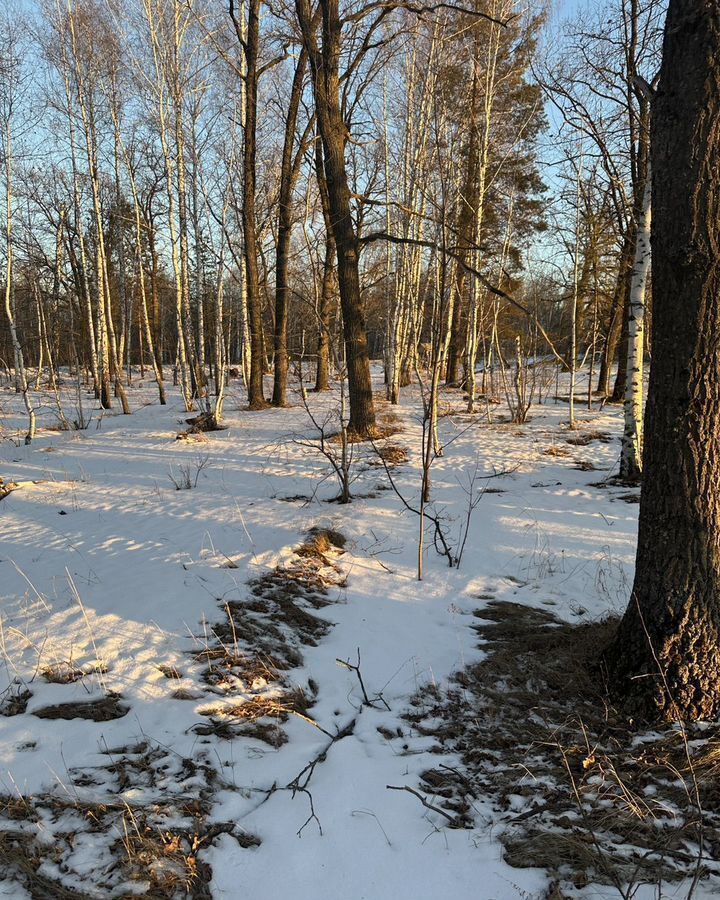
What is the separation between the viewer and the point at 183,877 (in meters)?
1.90

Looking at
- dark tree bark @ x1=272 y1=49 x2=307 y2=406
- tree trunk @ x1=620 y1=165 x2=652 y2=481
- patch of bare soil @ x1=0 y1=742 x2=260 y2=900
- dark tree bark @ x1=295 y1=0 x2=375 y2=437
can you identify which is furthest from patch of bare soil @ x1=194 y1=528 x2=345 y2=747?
dark tree bark @ x1=272 y1=49 x2=307 y2=406

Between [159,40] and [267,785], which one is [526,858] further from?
[159,40]

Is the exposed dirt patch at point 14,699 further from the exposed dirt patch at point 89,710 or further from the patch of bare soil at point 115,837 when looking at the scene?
the patch of bare soil at point 115,837

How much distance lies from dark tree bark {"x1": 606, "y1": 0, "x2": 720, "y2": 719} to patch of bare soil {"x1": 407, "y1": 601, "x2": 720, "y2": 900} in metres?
0.33

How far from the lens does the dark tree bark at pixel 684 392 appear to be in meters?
2.64

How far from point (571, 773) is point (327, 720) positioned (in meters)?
1.34

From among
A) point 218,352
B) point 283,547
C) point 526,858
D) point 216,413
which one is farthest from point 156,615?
point 216,413

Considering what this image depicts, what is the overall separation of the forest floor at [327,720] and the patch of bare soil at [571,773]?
1 cm

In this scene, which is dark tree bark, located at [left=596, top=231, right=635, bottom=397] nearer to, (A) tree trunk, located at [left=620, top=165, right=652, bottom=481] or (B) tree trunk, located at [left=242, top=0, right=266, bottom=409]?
(A) tree trunk, located at [left=620, top=165, right=652, bottom=481]

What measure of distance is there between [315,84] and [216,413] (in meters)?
7.71

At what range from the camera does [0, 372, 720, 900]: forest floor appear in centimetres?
199

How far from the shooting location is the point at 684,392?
276 centimetres

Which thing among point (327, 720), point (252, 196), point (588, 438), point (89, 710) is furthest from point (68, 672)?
point (252, 196)

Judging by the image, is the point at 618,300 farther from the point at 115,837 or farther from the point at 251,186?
the point at 115,837
